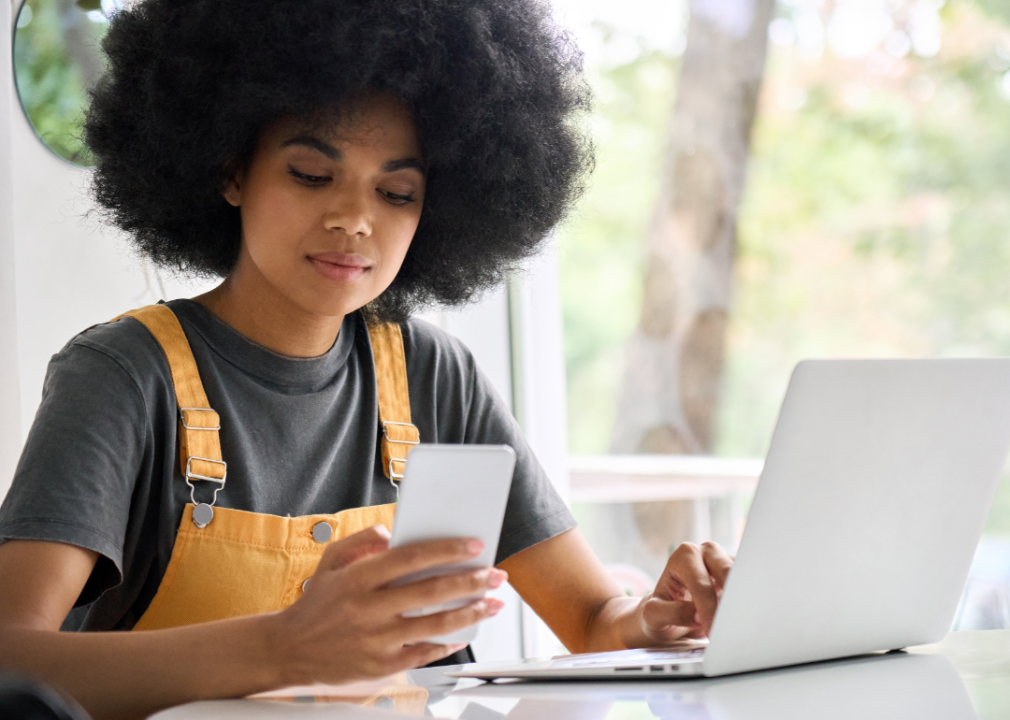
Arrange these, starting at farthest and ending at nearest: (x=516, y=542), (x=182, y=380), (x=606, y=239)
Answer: (x=606, y=239) < (x=516, y=542) < (x=182, y=380)

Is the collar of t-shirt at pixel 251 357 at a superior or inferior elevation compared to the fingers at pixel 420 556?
superior

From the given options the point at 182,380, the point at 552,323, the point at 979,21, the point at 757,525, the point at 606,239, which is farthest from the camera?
the point at 606,239

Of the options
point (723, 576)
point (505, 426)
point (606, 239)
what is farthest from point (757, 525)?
point (606, 239)

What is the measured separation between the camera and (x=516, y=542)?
1.31m

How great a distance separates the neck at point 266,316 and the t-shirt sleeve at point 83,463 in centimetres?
21

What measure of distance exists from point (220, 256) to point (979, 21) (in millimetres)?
1713

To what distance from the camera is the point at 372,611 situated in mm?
689

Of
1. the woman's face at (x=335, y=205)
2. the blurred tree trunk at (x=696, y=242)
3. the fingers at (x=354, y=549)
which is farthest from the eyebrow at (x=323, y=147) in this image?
the blurred tree trunk at (x=696, y=242)

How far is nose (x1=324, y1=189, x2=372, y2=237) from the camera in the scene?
1.13 meters

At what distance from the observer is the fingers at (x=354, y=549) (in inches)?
28.7

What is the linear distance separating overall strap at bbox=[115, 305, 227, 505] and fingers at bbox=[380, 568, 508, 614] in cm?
50

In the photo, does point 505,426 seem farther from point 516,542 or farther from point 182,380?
point 182,380

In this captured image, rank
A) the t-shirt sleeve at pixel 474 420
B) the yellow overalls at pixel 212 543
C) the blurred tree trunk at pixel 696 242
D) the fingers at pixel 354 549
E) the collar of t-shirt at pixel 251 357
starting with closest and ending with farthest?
the fingers at pixel 354 549
the yellow overalls at pixel 212 543
the collar of t-shirt at pixel 251 357
the t-shirt sleeve at pixel 474 420
the blurred tree trunk at pixel 696 242

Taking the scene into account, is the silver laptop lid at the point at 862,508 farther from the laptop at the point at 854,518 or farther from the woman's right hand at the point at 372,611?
the woman's right hand at the point at 372,611
